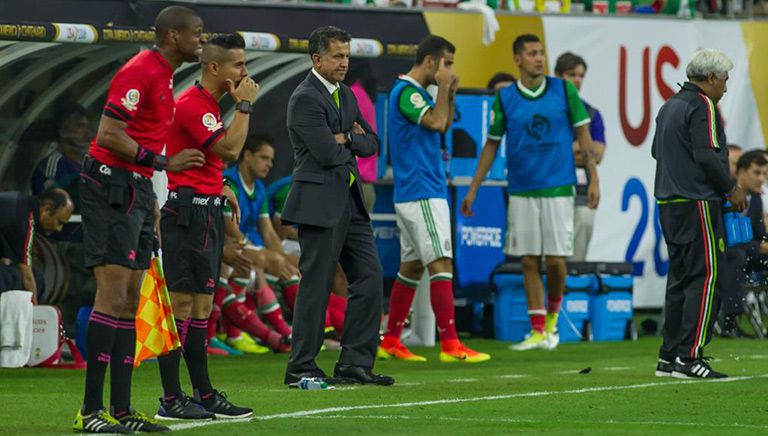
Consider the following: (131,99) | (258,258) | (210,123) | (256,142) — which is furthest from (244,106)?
(258,258)

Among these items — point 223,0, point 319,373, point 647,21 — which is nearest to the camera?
point 319,373

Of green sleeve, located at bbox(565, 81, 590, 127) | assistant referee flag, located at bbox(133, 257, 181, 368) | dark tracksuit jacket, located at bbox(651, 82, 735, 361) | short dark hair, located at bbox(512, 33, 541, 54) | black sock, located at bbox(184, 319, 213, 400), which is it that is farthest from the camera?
green sleeve, located at bbox(565, 81, 590, 127)

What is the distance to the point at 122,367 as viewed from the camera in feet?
26.3

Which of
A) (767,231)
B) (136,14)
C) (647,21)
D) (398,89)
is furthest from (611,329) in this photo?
(136,14)

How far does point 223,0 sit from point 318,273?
4.59m

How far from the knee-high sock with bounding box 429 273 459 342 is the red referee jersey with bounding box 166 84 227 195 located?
4.44 meters

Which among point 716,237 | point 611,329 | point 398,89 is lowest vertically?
point 611,329

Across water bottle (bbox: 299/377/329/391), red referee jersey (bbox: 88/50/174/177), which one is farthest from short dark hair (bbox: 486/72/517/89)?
red referee jersey (bbox: 88/50/174/177)

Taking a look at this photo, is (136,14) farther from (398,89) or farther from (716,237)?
(716,237)

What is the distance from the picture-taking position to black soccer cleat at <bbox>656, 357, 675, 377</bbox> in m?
11.4

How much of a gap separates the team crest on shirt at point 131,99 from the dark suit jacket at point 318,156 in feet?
9.17

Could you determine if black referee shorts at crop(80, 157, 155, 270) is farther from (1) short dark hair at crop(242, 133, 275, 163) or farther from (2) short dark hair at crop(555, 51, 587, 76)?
(2) short dark hair at crop(555, 51, 587, 76)

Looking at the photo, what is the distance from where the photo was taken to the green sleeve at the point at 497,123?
48.0ft

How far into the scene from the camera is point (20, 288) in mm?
12672
